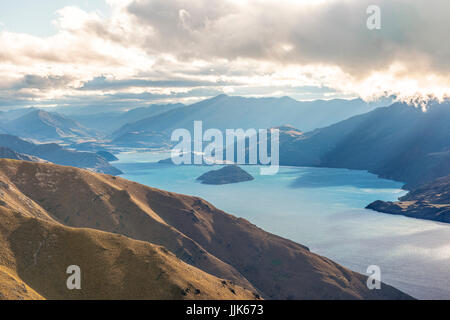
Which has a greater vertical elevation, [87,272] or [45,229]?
[45,229]

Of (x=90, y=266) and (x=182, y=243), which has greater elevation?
(x=90, y=266)

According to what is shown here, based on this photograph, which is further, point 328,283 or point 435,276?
point 435,276

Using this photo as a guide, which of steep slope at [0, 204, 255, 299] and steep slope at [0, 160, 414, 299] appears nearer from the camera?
steep slope at [0, 204, 255, 299]

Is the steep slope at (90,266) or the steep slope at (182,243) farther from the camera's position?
the steep slope at (182,243)

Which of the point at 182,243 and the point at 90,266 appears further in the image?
the point at 182,243

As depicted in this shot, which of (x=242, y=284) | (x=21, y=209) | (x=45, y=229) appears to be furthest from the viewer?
(x=242, y=284)
